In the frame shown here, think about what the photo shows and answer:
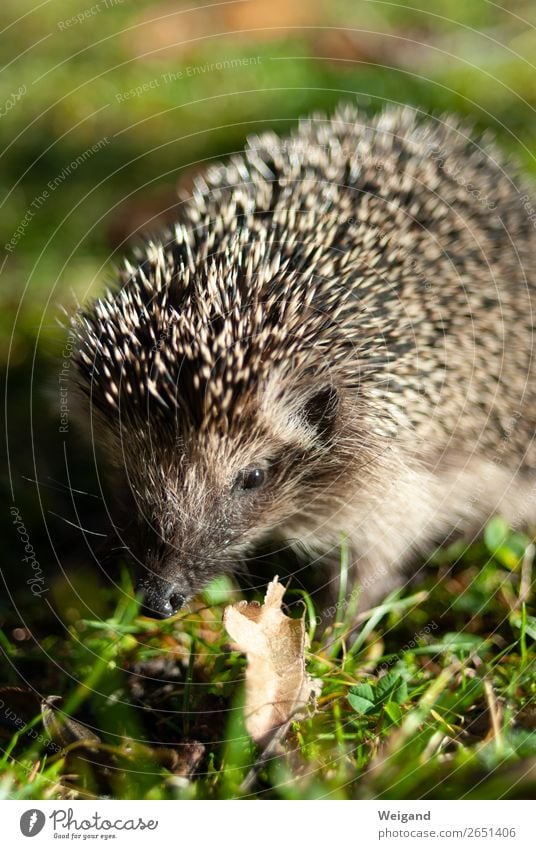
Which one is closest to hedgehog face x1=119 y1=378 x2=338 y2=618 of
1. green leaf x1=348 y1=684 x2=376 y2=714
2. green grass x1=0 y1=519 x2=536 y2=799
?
green grass x1=0 y1=519 x2=536 y2=799

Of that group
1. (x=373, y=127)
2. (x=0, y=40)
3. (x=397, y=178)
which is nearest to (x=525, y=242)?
(x=397, y=178)

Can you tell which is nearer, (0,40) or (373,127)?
(373,127)

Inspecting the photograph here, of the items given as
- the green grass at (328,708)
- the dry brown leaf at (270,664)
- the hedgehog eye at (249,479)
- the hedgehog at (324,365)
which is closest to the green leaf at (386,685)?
the green grass at (328,708)

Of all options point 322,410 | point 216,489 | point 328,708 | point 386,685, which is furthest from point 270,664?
point 322,410

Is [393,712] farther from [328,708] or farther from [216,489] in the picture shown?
[216,489]

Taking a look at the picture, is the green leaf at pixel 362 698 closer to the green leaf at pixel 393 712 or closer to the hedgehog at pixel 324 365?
the green leaf at pixel 393 712

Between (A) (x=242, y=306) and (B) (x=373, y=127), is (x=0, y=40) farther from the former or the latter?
(A) (x=242, y=306)

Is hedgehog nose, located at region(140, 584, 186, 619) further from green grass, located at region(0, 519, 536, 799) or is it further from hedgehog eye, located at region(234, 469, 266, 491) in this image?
hedgehog eye, located at region(234, 469, 266, 491)
